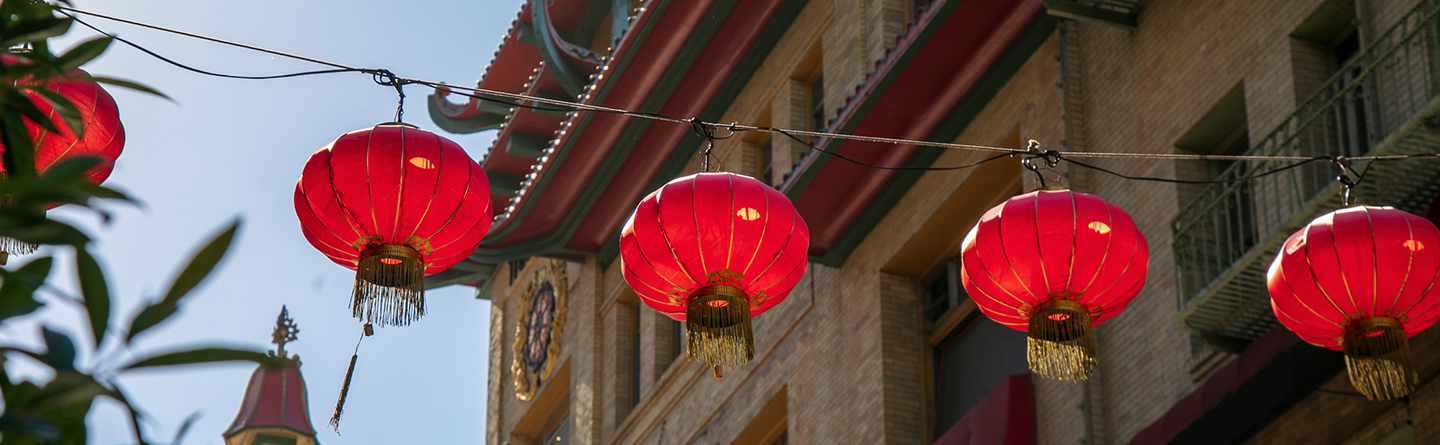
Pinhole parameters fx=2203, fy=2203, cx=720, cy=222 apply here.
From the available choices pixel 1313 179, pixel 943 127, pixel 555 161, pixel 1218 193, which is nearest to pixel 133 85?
pixel 1313 179

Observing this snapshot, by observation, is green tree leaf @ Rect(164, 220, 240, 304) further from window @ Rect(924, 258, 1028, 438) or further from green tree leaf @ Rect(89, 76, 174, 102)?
window @ Rect(924, 258, 1028, 438)

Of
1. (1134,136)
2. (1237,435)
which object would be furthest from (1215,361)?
(1134,136)

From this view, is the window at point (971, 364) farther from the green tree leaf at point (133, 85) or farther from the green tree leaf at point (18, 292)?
the green tree leaf at point (18, 292)

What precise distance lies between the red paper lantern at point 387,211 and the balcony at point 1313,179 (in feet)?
17.5

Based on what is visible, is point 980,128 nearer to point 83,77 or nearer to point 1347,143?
point 1347,143

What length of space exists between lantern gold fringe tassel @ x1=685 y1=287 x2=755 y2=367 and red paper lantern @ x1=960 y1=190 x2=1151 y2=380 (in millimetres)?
1418

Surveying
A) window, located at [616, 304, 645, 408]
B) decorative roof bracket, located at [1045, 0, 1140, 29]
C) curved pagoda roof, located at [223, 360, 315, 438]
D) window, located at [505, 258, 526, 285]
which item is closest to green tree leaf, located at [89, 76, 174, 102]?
decorative roof bracket, located at [1045, 0, 1140, 29]

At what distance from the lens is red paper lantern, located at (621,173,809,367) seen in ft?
39.3

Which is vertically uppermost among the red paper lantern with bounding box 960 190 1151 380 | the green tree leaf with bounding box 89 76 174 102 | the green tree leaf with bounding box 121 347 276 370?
the red paper lantern with bounding box 960 190 1151 380

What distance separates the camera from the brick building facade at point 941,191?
567 inches

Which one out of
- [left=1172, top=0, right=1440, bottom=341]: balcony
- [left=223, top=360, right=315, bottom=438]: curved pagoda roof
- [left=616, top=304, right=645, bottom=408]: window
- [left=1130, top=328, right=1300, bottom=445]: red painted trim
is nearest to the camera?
[left=1172, top=0, right=1440, bottom=341]: balcony

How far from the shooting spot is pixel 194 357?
3.50 meters

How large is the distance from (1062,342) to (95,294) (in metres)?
8.99

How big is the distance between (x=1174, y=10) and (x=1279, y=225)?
311 cm
